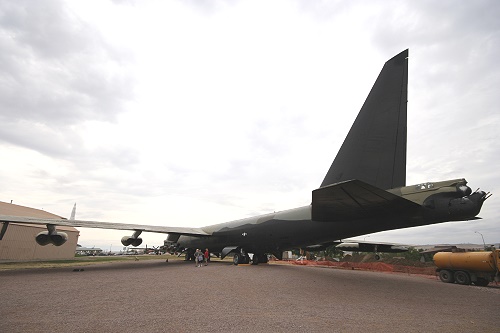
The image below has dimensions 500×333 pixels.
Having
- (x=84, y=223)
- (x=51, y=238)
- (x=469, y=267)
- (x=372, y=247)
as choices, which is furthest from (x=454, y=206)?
(x=51, y=238)

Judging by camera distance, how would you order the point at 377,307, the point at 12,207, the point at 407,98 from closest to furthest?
the point at 377,307 < the point at 407,98 < the point at 12,207

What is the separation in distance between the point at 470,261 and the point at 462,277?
1.09 metres

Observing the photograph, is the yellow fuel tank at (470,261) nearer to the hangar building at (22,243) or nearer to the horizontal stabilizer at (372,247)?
the horizontal stabilizer at (372,247)

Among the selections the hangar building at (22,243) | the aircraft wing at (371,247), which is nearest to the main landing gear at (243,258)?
the aircraft wing at (371,247)

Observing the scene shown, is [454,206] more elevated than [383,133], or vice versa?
[383,133]

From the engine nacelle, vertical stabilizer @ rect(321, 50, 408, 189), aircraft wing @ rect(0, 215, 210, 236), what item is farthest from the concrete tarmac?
the engine nacelle

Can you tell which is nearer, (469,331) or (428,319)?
(469,331)

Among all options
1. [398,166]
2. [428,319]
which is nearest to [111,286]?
[428,319]

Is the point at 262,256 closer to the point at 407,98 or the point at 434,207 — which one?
the point at 434,207

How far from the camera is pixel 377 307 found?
6984mm

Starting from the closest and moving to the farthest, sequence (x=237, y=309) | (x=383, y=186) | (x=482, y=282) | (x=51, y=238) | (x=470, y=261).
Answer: (x=237, y=309)
(x=383, y=186)
(x=470, y=261)
(x=482, y=282)
(x=51, y=238)

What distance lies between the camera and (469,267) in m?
12.9

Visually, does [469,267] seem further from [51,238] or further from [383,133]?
[51,238]

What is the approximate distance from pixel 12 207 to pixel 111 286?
3490 centimetres
